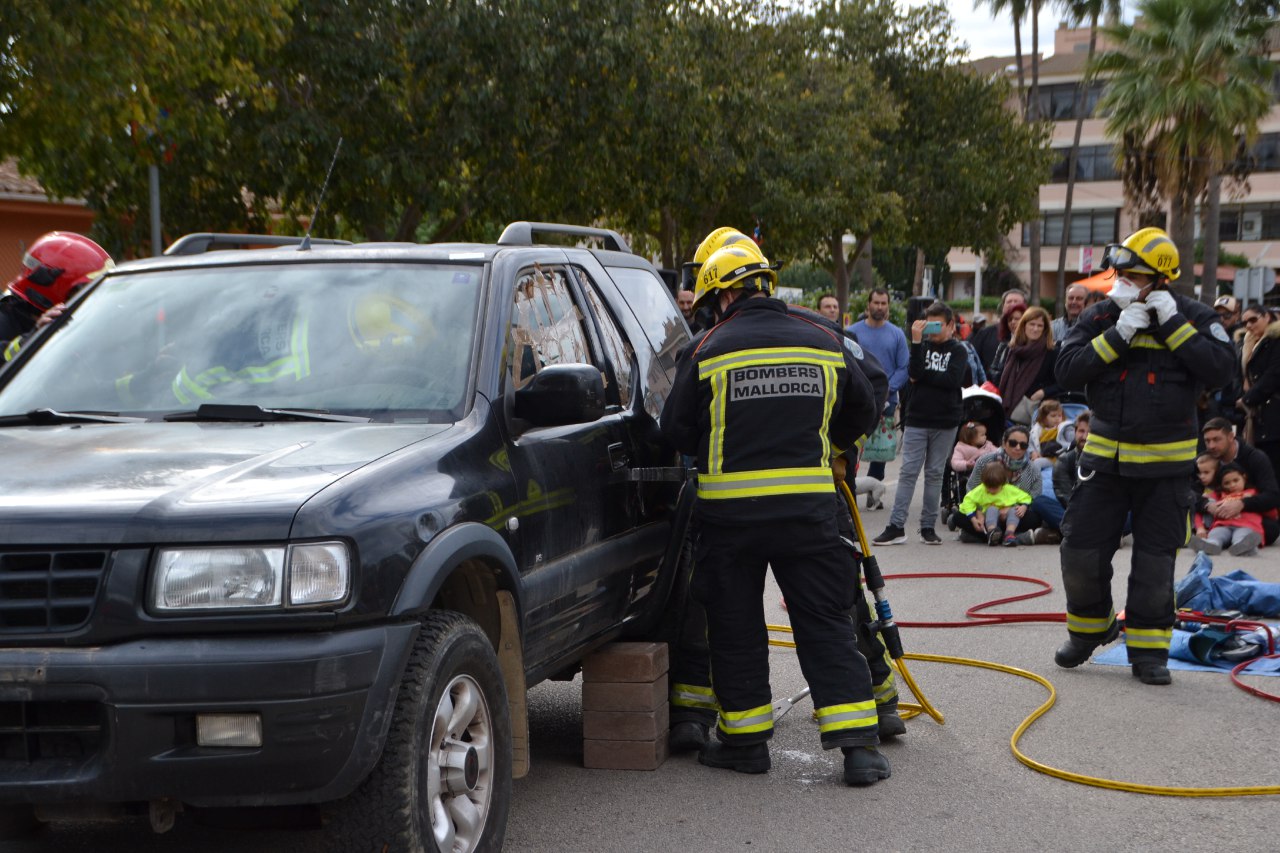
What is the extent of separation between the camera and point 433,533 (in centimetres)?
382

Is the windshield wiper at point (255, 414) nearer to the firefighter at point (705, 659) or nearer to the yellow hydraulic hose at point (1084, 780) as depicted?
the firefighter at point (705, 659)

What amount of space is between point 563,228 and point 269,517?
2840 mm

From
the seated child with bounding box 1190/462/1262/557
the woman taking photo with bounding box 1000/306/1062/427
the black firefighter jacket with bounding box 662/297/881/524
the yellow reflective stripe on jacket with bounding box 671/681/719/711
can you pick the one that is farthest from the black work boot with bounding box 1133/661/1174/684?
the woman taking photo with bounding box 1000/306/1062/427

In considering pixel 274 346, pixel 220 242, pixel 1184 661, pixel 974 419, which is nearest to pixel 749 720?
pixel 274 346

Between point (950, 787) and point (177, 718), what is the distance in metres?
2.96

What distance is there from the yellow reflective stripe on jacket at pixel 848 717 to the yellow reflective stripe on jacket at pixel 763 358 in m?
1.20

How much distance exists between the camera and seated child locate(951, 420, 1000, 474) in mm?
13211

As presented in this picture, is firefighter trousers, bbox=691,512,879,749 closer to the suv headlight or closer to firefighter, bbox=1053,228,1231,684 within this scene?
the suv headlight

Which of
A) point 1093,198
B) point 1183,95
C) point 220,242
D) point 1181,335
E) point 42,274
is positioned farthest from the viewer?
point 1093,198

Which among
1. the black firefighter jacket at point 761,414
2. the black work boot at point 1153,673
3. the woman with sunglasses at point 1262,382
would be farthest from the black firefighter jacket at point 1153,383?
the woman with sunglasses at point 1262,382

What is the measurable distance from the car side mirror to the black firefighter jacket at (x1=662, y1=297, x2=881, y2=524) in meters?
0.90

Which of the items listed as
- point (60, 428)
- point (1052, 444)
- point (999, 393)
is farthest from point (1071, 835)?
point (999, 393)

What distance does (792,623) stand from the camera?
5363 millimetres

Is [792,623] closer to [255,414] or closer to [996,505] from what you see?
[255,414]
